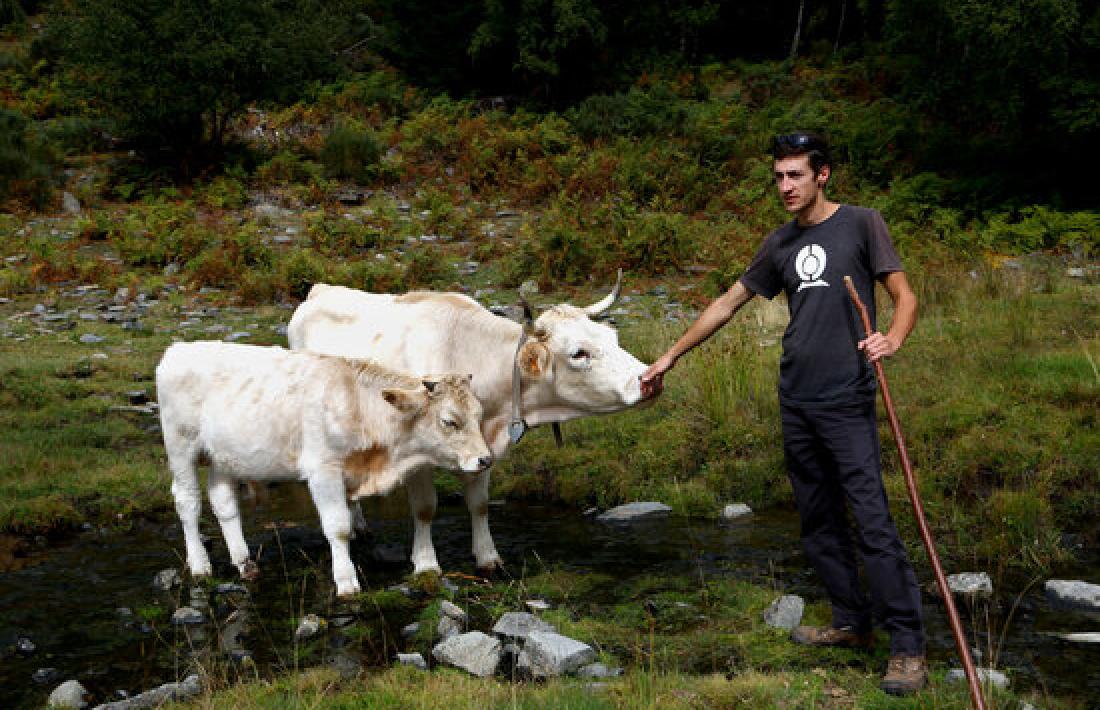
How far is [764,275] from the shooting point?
19.9 feet

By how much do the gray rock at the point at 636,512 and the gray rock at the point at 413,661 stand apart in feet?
11.7

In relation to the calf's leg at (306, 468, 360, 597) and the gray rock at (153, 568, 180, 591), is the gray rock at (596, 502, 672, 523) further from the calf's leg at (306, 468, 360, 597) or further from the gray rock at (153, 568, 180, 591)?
the gray rock at (153, 568, 180, 591)

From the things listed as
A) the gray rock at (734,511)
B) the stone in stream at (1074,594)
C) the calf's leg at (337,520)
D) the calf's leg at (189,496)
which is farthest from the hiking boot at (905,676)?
the calf's leg at (189,496)

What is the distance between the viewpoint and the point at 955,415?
9508mm

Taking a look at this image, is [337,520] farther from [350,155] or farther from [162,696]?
[350,155]

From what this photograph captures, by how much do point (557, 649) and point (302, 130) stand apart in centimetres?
2560

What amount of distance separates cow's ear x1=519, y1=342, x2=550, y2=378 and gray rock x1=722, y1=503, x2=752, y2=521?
2.45 meters

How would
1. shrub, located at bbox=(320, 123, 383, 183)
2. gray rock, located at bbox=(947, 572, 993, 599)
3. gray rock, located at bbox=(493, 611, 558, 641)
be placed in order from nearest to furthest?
gray rock, located at bbox=(493, 611, 558, 641)
gray rock, located at bbox=(947, 572, 993, 599)
shrub, located at bbox=(320, 123, 383, 183)

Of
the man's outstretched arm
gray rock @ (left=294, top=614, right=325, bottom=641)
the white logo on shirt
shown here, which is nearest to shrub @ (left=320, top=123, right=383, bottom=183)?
gray rock @ (left=294, top=614, right=325, bottom=641)

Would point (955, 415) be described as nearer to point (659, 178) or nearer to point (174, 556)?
point (174, 556)

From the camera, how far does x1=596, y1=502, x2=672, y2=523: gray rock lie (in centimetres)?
945

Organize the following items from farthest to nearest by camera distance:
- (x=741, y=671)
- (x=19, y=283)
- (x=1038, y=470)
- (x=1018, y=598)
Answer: (x=19, y=283)
(x=1038, y=470)
(x=1018, y=598)
(x=741, y=671)

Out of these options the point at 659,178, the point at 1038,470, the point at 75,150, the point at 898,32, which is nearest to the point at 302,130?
the point at 75,150

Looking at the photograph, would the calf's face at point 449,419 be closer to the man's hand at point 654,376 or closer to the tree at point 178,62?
the man's hand at point 654,376
